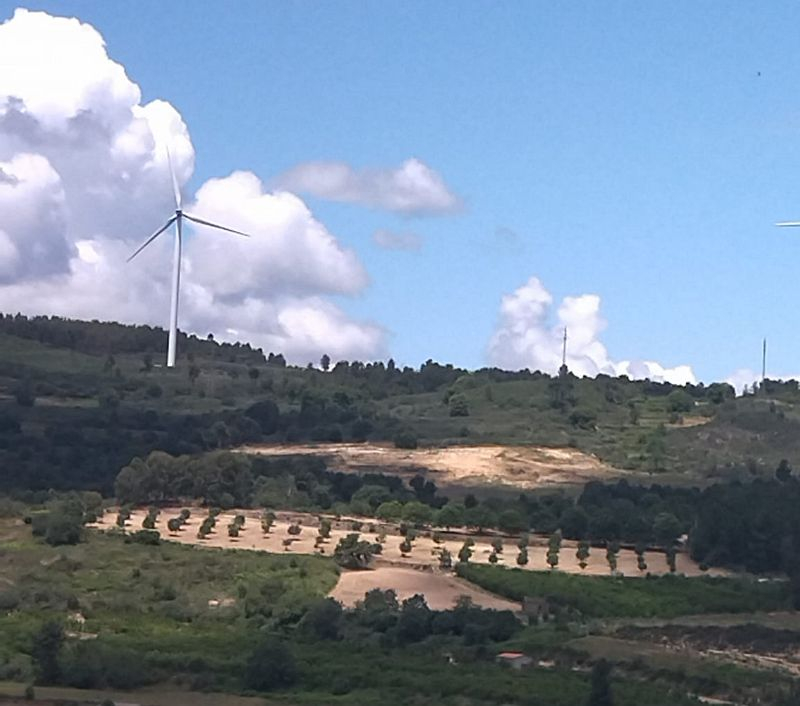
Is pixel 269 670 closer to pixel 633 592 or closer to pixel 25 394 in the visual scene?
pixel 633 592

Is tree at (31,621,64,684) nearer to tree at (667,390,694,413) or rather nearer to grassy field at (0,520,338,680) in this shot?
grassy field at (0,520,338,680)

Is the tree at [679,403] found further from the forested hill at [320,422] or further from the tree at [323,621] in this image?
the tree at [323,621]

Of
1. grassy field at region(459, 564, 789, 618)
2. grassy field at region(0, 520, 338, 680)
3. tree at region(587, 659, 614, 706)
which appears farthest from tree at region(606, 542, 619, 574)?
tree at region(587, 659, 614, 706)

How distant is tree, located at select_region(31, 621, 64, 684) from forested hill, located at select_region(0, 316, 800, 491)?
62.1 meters

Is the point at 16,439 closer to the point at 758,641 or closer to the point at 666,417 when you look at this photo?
the point at 666,417

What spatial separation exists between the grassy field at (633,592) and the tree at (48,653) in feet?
92.7

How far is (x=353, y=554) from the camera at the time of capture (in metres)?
98.4

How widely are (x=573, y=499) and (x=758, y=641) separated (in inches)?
1987

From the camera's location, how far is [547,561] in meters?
103

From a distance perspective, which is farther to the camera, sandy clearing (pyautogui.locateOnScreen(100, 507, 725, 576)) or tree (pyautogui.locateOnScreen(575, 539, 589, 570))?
tree (pyautogui.locateOnScreen(575, 539, 589, 570))

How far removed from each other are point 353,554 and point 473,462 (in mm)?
52954

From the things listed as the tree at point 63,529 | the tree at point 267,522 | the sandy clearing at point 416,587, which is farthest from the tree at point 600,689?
the tree at point 267,522

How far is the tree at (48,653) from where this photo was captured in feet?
215

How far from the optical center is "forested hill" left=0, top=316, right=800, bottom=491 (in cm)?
14638
